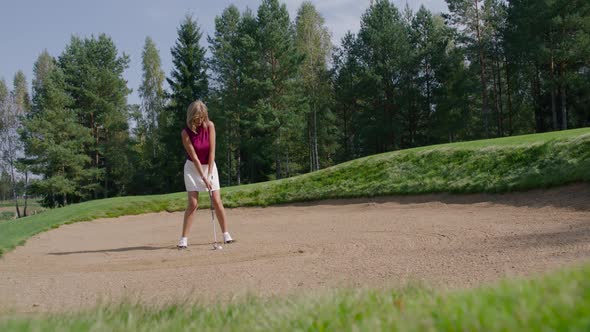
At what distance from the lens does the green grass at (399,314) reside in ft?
3.78

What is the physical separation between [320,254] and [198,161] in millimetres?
2522

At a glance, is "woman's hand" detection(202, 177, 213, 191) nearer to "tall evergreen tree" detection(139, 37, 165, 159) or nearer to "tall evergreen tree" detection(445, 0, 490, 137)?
"tall evergreen tree" detection(445, 0, 490, 137)

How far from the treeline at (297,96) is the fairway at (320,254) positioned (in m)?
32.2

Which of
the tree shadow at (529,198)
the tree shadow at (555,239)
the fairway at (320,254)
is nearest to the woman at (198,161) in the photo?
the fairway at (320,254)

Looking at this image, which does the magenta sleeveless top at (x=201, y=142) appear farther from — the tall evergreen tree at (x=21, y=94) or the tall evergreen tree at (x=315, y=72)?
the tall evergreen tree at (x=21, y=94)

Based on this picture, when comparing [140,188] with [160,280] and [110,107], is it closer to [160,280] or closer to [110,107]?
[110,107]

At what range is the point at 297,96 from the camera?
142 feet

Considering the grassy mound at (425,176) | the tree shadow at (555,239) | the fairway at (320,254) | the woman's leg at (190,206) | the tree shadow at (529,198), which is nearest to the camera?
the fairway at (320,254)

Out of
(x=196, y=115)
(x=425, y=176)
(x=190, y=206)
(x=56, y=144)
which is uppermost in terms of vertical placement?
(x=56, y=144)

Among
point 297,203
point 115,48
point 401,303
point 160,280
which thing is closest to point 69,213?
point 297,203

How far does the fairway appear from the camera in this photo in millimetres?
4438

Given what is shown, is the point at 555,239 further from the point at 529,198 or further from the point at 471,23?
the point at 471,23

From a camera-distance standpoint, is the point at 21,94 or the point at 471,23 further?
the point at 21,94

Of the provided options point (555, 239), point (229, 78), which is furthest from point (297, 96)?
point (555, 239)
